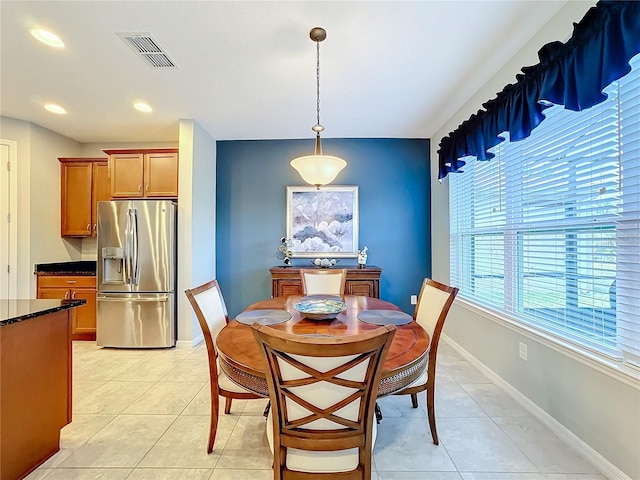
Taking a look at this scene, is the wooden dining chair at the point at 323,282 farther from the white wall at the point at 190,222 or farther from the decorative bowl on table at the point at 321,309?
the white wall at the point at 190,222

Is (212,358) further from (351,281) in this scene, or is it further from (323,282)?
(351,281)

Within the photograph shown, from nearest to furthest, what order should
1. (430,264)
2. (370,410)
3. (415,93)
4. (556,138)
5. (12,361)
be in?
(370,410) → (12,361) → (556,138) → (415,93) → (430,264)

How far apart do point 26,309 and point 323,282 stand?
Answer: 2109 mm

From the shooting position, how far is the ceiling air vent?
6.79 ft

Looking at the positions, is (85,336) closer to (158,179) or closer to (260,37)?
(158,179)

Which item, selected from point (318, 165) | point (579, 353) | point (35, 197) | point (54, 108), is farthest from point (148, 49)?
point (579, 353)

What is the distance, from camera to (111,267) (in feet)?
11.0

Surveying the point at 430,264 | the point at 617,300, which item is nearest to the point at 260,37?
the point at 617,300

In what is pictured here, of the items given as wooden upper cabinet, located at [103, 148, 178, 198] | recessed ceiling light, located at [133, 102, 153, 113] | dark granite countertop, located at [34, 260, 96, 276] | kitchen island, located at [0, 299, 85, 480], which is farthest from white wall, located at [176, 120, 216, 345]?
kitchen island, located at [0, 299, 85, 480]

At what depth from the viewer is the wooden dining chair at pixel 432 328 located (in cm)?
169

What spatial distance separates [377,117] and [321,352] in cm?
314

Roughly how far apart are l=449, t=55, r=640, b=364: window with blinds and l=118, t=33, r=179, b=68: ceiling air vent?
2.82 meters

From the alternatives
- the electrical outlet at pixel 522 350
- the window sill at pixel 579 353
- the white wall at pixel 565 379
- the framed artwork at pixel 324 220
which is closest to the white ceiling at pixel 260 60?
the white wall at pixel 565 379

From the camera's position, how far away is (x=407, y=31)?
201cm
